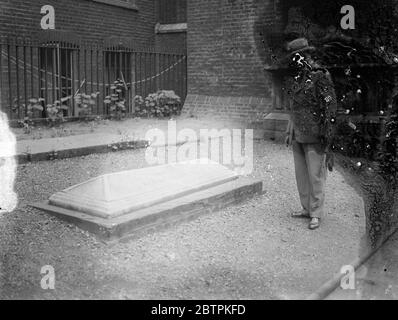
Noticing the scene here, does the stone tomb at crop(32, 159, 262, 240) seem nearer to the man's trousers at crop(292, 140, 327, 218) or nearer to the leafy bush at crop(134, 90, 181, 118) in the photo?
the man's trousers at crop(292, 140, 327, 218)

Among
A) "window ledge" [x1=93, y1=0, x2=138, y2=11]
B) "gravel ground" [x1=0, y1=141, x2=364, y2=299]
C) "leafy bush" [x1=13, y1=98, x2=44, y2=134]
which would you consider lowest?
"gravel ground" [x1=0, y1=141, x2=364, y2=299]

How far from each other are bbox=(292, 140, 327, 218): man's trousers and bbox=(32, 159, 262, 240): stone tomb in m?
0.92

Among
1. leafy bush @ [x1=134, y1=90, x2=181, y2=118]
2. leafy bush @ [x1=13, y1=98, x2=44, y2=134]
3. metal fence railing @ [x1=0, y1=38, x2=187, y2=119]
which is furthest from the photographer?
Result: leafy bush @ [x1=134, y1=90, x2=181, y2=118]

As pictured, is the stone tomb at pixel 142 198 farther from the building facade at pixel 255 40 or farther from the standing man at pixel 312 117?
the building facade at pixel 255 40

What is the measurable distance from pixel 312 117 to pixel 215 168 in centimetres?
169

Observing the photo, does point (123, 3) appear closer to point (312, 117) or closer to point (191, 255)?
point (312, 117)

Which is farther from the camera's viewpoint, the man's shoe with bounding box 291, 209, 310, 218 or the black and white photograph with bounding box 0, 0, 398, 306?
the man's shoe with bounding box 291, 209, 310, 218

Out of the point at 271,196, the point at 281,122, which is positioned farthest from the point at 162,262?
the point at 281,122

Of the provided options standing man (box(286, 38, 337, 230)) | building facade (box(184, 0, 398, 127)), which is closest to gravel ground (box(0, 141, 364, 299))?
standing man (box(286, 38, 337, 230))

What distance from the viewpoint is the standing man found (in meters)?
5.65

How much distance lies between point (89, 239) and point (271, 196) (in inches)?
120

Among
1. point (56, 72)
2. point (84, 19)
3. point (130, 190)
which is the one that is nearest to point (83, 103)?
point (56, 72)

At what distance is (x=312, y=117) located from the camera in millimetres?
5668

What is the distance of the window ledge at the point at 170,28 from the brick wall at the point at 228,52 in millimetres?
2498
